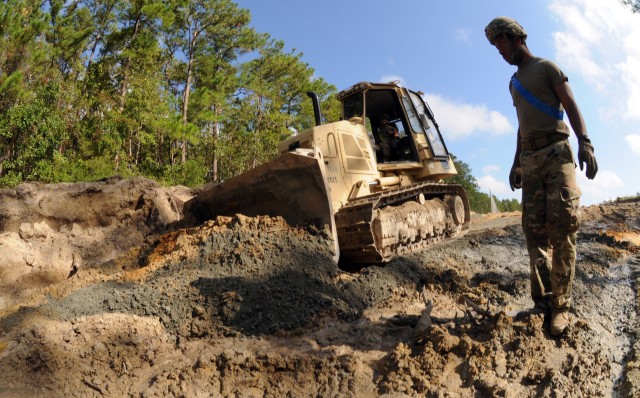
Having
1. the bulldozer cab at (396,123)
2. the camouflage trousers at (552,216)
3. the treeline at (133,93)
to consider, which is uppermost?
A: the treeline at (133,93)

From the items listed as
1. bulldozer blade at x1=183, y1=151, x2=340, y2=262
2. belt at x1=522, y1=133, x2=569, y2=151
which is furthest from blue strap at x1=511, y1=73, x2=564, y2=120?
bulldozer blade at x1=183, y1=151, x2=340, y2=262

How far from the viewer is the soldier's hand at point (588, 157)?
3312 mm

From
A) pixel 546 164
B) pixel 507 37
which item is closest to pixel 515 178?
pixel 546 164

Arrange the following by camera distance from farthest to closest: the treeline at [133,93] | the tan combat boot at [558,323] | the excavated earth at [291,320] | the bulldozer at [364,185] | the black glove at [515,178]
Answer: the treeline at [133,93]
the bulldozer at [364,185]
the black glove at [515,178]
the tan combat boot at [558,323]
the excavated earth at [291,320]

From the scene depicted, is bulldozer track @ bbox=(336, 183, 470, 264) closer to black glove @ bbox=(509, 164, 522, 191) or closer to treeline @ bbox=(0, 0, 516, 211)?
black glove @ bbox=(509, 164, 522, 191)

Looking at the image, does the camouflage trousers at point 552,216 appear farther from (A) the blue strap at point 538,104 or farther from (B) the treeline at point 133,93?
(B) the treeline at point 133,93

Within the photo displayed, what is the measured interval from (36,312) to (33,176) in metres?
13.4

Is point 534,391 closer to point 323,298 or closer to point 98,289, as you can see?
point 323,298

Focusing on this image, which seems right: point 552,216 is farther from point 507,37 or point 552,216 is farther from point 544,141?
point 507,37

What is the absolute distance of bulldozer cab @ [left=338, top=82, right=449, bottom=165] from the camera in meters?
8.16

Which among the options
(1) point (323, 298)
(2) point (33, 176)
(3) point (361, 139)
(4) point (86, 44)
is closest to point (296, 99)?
(4) point (86, 44)

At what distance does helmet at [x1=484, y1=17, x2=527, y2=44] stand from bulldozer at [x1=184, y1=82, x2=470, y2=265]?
2587 millimetres

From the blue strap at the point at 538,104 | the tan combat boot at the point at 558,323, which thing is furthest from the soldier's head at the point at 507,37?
the tan combat boot at the point at 558,323

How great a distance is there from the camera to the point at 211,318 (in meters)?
4.12
